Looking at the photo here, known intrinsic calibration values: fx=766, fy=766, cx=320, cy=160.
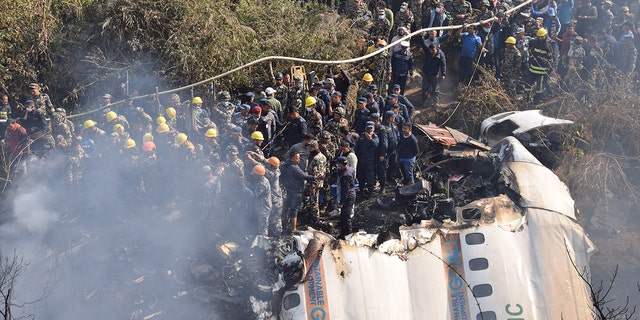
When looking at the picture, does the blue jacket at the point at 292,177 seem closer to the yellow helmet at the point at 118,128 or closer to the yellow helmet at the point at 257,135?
the yellow helmet at the point at 257,135

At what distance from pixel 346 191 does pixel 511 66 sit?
5.61 metres

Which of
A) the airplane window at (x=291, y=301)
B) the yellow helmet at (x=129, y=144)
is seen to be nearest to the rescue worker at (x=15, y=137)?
the yellow helmet at (x=129, y=144)

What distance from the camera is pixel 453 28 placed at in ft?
54.5

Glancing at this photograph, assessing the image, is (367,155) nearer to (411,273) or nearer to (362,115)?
(362,115)

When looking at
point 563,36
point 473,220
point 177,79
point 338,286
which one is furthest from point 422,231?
point 563,36

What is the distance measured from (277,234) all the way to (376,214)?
2038 millimetres

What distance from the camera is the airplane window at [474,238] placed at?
9.53 metres

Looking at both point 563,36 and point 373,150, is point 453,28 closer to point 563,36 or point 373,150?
point 563,36

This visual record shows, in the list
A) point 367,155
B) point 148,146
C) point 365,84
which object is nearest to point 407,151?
point 367,155

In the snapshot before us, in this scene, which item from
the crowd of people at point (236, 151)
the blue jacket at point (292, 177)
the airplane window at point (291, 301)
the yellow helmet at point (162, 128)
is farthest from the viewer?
the yellow helmet at point (162, 128)

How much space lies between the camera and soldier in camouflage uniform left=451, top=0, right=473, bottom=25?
56.6 ft

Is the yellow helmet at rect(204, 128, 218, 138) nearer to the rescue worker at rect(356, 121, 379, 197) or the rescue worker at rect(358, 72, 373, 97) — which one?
the rescue worker at rect(356, 121, 379, 197)

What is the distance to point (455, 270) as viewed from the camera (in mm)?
9391

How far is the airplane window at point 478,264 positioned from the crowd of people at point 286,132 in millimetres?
2917
